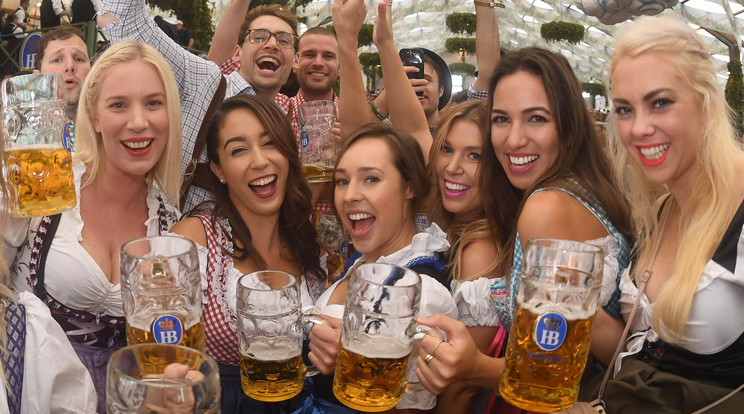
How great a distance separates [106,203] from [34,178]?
624 mm

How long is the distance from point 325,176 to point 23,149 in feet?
3.45

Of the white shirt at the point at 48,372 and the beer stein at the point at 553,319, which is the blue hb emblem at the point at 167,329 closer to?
the white shirt at the point at 48,372

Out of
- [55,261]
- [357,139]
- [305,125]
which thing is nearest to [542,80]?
[357,139]

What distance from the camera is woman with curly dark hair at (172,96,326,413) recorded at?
173 cm

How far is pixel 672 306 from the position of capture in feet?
4.09

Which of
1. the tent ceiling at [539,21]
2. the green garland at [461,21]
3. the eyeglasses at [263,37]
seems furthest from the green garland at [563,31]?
the eyeglasses at [263,37]

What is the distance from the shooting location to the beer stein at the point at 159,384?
0.68 m

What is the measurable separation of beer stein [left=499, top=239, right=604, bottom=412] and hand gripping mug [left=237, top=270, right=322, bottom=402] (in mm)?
398

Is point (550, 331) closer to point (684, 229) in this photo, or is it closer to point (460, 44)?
point (684, 229)

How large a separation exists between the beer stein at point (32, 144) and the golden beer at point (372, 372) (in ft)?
2.24

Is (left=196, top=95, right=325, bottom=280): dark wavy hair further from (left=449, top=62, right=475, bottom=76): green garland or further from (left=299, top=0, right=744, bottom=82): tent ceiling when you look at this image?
(left=449, top=62, right=475, bottom=76): green garland

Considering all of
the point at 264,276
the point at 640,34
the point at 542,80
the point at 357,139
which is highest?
the point at 640,34

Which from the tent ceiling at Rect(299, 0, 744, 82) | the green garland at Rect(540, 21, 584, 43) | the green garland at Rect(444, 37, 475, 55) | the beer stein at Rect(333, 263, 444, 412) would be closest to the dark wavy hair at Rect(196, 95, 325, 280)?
the beer stein at Rect(333, 263, 444, 412)

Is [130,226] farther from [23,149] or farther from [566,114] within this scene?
[566,114]
